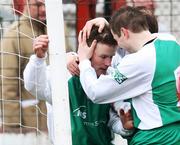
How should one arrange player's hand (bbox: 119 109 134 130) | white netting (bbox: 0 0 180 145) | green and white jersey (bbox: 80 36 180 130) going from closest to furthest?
green and white jersey (bbox: 80 36 180 130) < player's hand (bbox: 119 109 134 130) < white netting (bbox: 0 0 180 145)

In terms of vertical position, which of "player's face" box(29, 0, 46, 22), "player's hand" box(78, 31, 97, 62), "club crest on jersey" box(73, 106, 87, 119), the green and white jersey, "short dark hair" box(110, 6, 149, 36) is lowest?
"club crest on jersey" box(73, 106, 87, 119)

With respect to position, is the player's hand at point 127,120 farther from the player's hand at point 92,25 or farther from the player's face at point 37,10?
the player's face at point 37,10

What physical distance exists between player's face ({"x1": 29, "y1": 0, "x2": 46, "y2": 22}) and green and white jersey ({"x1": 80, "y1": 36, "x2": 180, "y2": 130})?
1.26 m

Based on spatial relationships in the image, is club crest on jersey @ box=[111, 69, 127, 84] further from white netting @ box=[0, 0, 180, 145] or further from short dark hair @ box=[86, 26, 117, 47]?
white netting @ box=[0, 0, 180, 145]

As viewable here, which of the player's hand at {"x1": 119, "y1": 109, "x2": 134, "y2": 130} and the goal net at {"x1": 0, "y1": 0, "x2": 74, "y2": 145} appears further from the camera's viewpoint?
the goal net at {"x1": 0, "y1": 0, "x2": 74, "y2": 145}

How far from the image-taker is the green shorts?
3.49 metres

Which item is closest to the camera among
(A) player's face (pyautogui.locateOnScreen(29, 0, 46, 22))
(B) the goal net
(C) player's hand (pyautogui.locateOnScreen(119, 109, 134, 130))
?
(C) player's hand (pyautogui.locateOnScreen(119, 109, 134, 130))

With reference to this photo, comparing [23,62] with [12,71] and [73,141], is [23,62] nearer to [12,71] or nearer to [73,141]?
[12,71]

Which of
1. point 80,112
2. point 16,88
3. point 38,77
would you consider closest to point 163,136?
point 80,112

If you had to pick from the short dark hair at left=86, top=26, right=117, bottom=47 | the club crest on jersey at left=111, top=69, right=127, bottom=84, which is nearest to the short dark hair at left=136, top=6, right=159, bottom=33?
the short dark hair at left=86, top=26, right=117, bottom=47

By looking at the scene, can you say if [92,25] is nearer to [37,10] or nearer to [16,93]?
[37,10]

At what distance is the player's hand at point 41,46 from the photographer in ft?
11.7

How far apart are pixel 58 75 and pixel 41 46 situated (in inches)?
6.5

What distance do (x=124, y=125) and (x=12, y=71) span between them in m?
1.99
